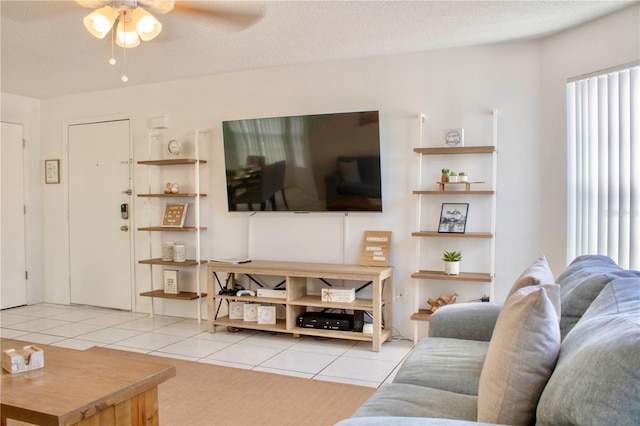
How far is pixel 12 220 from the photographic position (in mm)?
5742

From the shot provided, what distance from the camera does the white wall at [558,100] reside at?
335 centimetres

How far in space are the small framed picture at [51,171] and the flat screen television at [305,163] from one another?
252 cm

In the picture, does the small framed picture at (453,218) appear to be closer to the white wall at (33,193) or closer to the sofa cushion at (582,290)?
the sofa cushion at (582,290)

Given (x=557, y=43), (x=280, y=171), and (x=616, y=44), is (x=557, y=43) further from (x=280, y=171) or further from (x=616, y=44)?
(x=280, y=171)

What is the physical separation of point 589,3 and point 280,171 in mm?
2657

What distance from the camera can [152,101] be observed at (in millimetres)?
5227

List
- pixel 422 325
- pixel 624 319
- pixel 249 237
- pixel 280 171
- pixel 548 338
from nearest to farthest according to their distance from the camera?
pixel 624 319 → pixel 548 338 → pixel 422 325 → pixel 280 171 → pixel 249 237

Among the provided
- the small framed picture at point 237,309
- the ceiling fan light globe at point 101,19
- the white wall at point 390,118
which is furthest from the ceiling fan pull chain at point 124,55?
the small framed picture at point 237,309

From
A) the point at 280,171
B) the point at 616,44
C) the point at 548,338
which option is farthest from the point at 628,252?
the point at 280,171

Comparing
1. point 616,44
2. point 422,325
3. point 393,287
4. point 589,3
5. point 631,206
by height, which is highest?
point 589,3

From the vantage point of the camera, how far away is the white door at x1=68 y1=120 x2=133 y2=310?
548 centimetres

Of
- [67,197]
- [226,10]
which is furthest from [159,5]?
[67,197]

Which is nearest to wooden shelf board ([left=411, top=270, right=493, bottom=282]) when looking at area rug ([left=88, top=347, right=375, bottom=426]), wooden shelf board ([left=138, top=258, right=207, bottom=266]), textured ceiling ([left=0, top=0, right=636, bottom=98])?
area rug ([left=88, top=347, right=375, bottom=426])

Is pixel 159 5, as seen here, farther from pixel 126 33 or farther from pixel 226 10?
pixel 226 10
